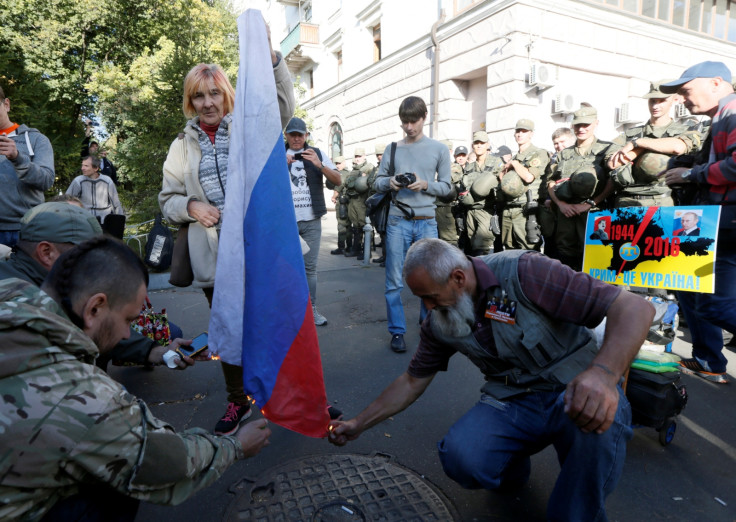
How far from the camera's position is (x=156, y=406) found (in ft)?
9.39

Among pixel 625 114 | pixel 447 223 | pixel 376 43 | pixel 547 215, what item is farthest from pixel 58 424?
pixel 376 43

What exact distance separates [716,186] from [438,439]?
7.96ft

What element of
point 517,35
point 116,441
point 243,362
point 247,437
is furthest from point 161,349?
point 517,35

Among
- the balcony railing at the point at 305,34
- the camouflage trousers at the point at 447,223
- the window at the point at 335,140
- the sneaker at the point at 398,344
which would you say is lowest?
the sneaker at the point at 398,344

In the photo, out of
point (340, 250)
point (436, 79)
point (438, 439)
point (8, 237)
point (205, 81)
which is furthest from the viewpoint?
point (436, 79)

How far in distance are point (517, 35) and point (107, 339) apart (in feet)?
34.2

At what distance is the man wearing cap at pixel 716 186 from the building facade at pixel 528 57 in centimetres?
712

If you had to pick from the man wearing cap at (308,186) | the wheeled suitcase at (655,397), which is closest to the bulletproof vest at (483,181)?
the man wearing cap at (308,186)

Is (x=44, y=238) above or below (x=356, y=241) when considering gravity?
above

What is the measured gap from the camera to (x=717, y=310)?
2777mm

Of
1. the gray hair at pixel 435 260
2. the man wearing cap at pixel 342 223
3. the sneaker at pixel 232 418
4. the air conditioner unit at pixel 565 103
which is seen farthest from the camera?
the air conditioner unit at pixel 565 103

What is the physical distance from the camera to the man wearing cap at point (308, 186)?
3.93 m

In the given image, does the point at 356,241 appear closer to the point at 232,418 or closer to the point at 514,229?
the point at 514,229

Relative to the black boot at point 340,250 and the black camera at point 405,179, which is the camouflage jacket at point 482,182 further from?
the black boot at point 340,250
